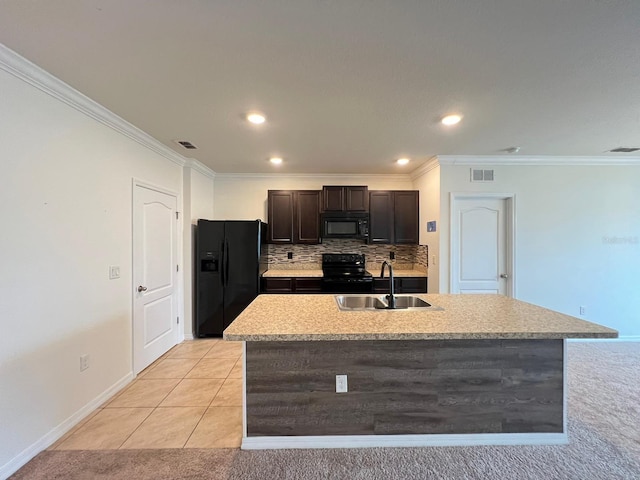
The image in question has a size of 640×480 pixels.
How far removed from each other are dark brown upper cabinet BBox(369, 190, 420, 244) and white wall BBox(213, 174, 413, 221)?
0.34 m

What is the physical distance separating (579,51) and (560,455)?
7.97 ft

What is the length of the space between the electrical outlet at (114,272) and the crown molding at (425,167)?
3731 millimetres

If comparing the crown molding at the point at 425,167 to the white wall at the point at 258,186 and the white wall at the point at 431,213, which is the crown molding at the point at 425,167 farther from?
the white wall at the point at 258,186

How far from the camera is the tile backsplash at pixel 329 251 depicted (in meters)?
4.59

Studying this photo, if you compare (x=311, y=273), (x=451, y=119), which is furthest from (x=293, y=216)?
(x=451, y=119)

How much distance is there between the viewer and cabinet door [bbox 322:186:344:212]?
4.20 metres

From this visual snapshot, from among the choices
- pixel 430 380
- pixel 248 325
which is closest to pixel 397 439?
pixel 430 380

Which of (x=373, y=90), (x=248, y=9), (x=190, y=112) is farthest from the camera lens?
(x=190, y=112)

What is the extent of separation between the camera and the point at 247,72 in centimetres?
171

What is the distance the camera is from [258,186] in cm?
449

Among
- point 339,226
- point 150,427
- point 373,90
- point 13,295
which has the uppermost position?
point 373,90

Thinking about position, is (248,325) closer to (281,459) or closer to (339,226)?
(281,459)

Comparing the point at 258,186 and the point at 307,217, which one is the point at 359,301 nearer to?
the point at 307,217

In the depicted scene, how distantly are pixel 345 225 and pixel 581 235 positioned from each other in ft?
10.3
